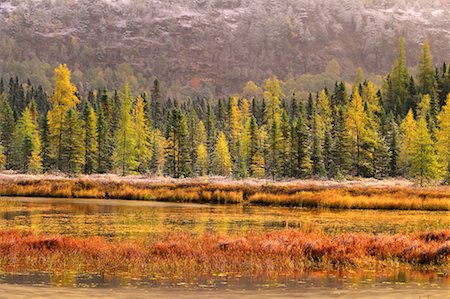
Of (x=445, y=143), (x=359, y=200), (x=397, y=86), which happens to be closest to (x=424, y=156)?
(x=445, y=143)

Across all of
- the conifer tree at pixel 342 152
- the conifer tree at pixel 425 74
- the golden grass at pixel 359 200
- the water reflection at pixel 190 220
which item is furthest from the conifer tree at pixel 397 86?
the water reflection at pixel 190 220

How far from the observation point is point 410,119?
103 metres

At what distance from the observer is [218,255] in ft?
76.9

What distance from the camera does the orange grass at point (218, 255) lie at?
72.7 ft

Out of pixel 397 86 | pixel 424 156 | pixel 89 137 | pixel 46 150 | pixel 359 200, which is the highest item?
pixel 397 86

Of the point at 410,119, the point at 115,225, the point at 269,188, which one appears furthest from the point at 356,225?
the point at 410,119

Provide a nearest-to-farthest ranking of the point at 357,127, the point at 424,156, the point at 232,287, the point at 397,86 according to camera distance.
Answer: the point at 232,287
the point at 424,156
the point at 357,127
the point at 397,86

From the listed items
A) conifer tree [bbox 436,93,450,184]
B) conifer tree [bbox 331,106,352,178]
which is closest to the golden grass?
conifer tree [bbox 436,93,450,184]

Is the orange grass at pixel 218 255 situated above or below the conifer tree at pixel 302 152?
below

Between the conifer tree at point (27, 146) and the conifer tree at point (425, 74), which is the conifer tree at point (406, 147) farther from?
the conifer tree at point (27, 146)

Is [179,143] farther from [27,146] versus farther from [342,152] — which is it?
[342,152]

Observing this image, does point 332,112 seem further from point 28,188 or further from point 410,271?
point 410,271

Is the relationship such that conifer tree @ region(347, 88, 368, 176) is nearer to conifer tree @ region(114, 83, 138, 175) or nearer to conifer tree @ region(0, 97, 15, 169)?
conifer tree @ region(114, 83, 138, 175)

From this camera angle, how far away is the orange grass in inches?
872
